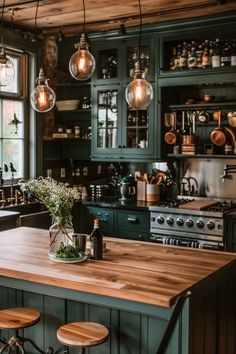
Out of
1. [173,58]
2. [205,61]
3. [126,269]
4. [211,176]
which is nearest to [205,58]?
[205,61]

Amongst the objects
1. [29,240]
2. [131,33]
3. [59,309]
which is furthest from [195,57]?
[59,309]

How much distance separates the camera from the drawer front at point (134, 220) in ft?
17.5

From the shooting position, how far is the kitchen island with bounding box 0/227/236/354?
8.22 feet

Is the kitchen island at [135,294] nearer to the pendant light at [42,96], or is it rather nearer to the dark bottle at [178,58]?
the pendant light at [42,96]

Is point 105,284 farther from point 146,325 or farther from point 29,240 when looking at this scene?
point 29,240

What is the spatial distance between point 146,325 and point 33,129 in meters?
3.67

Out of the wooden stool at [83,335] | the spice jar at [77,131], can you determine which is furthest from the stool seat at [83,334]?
the spice jar at [77,131]

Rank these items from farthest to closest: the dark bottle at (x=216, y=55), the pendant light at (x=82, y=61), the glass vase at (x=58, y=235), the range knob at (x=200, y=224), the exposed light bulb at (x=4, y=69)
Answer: the dark bottle at (x=216, y=55)
the range knob at (x=200, y=224)
the exposed light bulb at (x=4, y=69)
the pendant light at (x=82, y=61)
the glass vase at (x=58, y=235)

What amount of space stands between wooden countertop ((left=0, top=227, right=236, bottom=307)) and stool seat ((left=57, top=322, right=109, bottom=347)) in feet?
0.79

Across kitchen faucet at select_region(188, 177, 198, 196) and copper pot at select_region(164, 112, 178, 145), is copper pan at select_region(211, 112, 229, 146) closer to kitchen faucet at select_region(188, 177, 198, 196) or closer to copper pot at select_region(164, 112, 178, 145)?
copper pot at select_region(164, 112, 178, 145)

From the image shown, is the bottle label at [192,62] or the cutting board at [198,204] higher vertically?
the bottle label at [192,62]

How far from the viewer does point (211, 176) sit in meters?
5.64

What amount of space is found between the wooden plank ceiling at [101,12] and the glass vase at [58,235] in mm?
2419

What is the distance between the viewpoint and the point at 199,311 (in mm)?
2613
